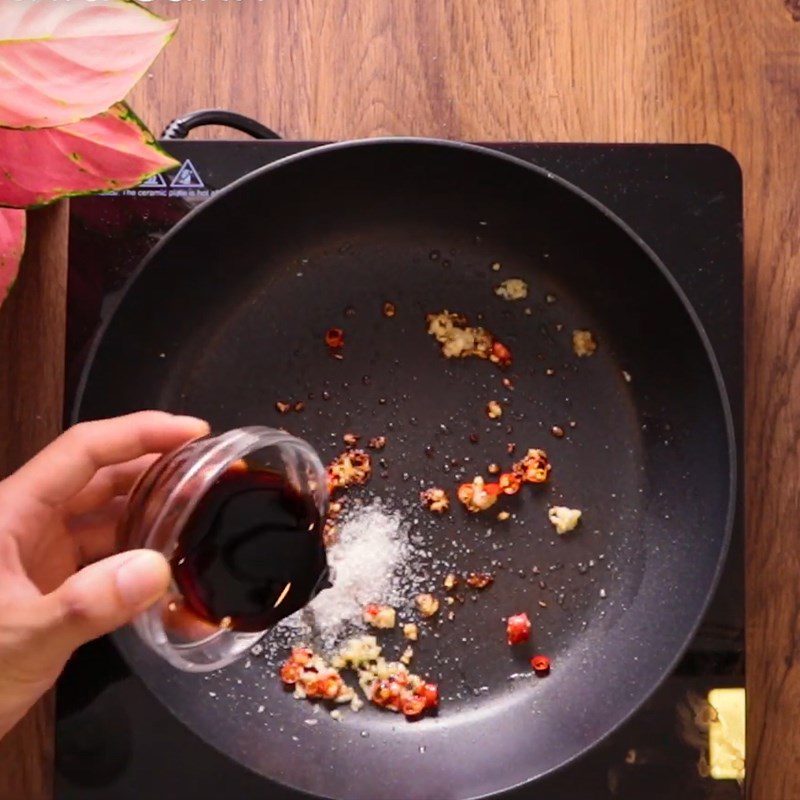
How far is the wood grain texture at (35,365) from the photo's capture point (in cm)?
76

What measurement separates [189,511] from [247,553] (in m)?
0.05

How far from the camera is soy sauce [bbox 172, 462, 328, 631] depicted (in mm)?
651

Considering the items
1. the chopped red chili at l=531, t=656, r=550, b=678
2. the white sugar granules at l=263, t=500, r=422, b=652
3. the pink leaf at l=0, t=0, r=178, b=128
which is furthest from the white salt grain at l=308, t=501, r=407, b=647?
the pink leaf at l=0, t=0, r=178, b=128

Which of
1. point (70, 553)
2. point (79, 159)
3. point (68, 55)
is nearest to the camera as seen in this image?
point (68, 55)

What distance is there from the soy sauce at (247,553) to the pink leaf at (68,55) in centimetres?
25

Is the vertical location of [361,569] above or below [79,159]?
below

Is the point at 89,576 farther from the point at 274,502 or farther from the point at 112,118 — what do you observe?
the point at 112,118

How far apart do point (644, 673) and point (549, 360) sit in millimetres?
259

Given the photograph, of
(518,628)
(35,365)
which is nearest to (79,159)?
(35,365)

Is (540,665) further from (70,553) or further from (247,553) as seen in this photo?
(70,553)

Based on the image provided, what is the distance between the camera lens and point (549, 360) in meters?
0.79

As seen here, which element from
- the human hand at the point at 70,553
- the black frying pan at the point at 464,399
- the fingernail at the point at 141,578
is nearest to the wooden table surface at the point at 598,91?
the black frying pan at the point at 464,399

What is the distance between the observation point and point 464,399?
78 cm

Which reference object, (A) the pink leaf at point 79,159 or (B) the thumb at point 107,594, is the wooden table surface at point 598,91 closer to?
(A) the pink leaf at point 79,159
